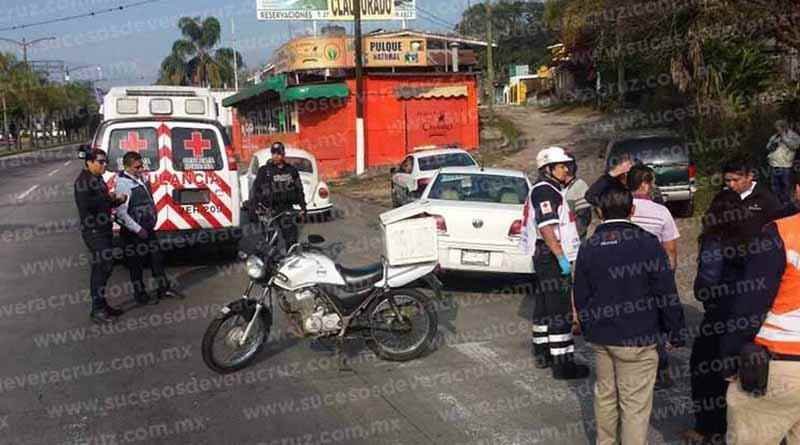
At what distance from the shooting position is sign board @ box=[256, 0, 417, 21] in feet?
108

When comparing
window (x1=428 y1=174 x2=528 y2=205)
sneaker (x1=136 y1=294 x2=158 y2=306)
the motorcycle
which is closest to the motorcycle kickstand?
the motorcycle

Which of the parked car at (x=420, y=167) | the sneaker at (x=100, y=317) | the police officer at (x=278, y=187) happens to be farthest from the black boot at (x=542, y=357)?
the parked car at (x=420, y=167)

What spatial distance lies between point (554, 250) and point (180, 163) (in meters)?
6.67

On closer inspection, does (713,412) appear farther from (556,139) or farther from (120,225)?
(556,139)

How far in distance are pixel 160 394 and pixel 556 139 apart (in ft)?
86.8

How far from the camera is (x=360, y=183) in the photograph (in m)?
25.9

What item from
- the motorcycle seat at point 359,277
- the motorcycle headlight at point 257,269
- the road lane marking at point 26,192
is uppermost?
the motorcycle headlight at point 257,269

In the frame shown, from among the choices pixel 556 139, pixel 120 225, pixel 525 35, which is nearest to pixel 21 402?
pixel 120 225

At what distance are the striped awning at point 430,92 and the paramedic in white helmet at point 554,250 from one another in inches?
879

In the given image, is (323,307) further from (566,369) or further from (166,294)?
(166,294)

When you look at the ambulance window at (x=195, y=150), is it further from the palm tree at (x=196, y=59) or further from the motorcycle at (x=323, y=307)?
the palm tree at (x=196, y=59)

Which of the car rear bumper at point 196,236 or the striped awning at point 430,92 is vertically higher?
the striped awning at point 430,92

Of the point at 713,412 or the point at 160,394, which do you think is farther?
the point at 160,394

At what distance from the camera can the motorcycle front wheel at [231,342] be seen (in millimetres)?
6562
